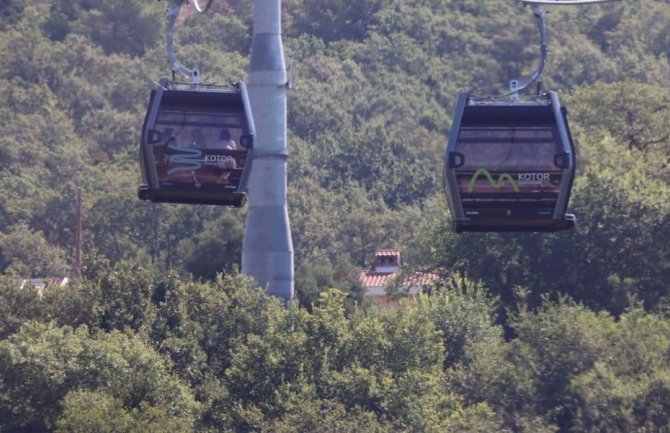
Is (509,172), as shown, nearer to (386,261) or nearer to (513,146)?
(513,146)

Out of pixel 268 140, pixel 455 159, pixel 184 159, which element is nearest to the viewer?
pixel 455 159

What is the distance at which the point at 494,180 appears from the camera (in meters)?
14.9

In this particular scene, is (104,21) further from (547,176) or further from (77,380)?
(547,176)

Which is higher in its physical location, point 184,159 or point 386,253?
point 184,159

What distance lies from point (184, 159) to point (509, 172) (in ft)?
10.7

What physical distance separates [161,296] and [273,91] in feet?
15.9

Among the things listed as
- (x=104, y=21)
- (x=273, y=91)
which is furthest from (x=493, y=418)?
(x=104, y=21)

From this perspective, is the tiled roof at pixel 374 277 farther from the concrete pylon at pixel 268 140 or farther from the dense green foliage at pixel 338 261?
the concrete pylon at pixel 268 140

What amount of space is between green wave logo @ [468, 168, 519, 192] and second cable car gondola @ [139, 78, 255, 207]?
2403mm

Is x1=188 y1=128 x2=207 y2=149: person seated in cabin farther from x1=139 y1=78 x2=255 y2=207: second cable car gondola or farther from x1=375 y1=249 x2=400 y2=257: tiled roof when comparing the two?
x1=375 y1=249 x2=400 y2=257: tiled roof

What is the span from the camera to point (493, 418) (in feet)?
84.2

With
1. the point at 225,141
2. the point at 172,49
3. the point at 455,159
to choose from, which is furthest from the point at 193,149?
the point at 455,159

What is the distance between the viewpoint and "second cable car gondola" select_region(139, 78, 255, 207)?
15.6m

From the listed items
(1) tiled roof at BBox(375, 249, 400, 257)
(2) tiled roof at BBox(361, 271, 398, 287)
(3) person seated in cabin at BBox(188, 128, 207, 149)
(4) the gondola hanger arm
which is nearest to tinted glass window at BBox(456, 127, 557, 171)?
(3) person seated in cabin at BBox(188, 128, 207, 149)
